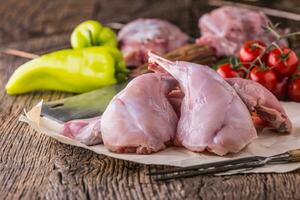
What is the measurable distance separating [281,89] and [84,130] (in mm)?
984

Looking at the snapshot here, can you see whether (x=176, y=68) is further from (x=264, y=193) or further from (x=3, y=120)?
(x=3, y=120)

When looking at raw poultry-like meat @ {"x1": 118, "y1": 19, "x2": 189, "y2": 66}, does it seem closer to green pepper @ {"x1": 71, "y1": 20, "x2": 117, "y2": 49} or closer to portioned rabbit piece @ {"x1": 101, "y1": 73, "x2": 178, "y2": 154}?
green pepper @ {"x1": 71, "y1": 20, "x2": 117, "y2": 49}

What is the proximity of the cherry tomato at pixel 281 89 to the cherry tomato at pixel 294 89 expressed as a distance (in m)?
0.03

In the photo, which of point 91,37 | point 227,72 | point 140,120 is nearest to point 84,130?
point 140,120

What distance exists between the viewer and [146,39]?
12.4 ft

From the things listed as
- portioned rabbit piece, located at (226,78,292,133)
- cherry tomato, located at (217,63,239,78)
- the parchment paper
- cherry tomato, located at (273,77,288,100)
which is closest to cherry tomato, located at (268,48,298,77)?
cherry tomato, located at (273,77,288,100)

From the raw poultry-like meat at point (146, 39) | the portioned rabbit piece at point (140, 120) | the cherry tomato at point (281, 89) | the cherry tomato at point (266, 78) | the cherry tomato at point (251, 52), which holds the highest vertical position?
the portioned rabbit piece at point (140, 120)

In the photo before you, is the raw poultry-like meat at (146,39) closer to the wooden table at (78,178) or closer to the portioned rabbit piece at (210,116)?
the wooden table at (78,178)

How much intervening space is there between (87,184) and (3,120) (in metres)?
0.90

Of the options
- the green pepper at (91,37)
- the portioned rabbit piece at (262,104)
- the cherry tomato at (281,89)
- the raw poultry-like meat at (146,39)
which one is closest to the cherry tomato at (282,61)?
the cherry tomato at (281,89)

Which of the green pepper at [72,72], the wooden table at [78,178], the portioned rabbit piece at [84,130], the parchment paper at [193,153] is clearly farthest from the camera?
the green pepper at [72,72]

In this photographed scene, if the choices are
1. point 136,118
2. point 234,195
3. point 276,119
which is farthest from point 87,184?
point 276,119

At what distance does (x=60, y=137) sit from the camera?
2.44 m

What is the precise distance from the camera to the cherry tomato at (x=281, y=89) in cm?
302
